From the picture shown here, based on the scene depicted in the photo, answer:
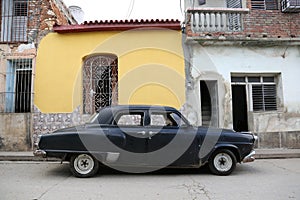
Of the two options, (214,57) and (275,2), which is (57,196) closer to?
(214,57)

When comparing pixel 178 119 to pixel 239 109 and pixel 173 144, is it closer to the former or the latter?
pixel 173 144

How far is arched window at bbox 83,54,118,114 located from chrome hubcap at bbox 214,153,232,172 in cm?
450

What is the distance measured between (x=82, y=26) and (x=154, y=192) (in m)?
6.66

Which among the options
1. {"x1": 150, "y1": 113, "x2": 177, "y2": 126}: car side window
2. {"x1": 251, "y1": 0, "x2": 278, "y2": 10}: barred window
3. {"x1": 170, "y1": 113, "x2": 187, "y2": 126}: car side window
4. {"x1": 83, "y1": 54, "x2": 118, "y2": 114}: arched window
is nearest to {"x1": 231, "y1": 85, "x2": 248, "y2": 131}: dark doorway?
{"x1": 251, "y1": 0, "x2": 278, "y2": 10}: barred window

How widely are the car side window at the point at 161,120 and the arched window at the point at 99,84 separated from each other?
11.7 feet

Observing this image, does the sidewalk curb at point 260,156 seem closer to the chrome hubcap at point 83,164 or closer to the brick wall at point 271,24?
the chrome hubcap at point 83,164

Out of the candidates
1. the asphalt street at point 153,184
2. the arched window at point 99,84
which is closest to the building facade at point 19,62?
the arched window at point 99,84

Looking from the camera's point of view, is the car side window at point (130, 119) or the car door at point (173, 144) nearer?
the car door at point (173, 144)

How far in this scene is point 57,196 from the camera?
4199mm

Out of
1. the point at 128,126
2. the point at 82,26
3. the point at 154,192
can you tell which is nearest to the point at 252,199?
the point at 154,192

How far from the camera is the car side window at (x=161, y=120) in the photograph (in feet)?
19.0

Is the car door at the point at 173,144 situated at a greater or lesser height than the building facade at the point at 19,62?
lesser

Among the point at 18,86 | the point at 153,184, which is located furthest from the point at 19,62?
the point at 153,184

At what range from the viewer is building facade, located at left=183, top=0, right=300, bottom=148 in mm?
9133
